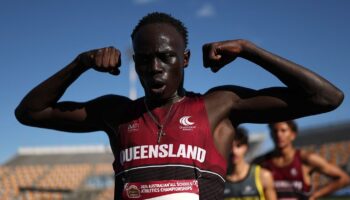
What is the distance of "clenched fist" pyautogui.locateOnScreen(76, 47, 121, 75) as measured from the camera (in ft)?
8.07

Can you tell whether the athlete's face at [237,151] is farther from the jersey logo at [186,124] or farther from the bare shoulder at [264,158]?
the jersey logo at [186,124]

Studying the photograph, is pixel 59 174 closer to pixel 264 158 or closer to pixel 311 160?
pixel 264 158

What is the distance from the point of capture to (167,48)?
242cm

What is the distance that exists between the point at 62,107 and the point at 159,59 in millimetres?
727

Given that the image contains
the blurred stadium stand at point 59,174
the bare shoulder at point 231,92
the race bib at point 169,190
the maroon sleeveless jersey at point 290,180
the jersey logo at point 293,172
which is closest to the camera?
the race bib at point 169,190

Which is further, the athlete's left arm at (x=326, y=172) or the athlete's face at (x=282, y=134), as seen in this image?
the athlete's left arm at (x=326, y=172)

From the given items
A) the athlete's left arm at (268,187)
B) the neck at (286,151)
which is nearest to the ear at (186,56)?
the athlete's left arm at (268,187)

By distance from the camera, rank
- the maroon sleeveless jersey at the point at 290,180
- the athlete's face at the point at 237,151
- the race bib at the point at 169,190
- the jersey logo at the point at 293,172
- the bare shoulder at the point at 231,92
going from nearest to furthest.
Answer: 1. the race bib at the point at 169,190
2. the bare shoulder at the point at 231,92
3. the athlete's face at the point at 237,151
4. the maroon sleeveless jersey at the point at 290,180
5. the jersey logo at the point at 293,172

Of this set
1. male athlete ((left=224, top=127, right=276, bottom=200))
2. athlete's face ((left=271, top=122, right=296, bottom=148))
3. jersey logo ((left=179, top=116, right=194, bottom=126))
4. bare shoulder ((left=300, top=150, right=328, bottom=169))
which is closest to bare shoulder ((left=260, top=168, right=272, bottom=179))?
male athlete ((left=224, top=127, right=276, bottom=200))

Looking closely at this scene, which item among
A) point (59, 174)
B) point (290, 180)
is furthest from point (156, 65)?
point (59, 174)

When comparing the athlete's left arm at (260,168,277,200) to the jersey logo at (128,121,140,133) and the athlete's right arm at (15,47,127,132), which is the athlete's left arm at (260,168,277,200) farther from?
the jersey logo at (128,121,140,133)

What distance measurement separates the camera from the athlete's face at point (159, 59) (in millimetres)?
2385

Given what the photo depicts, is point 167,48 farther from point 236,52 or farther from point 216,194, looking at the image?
point 216,194

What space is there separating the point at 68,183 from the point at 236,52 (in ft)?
84.6
